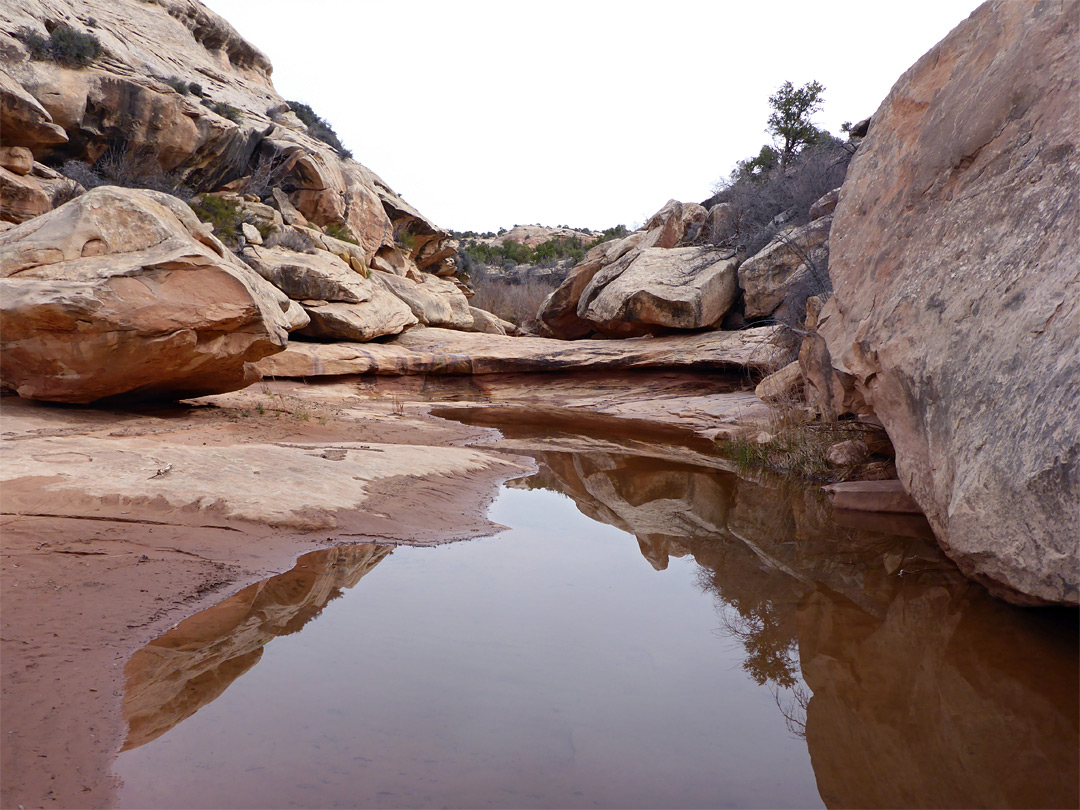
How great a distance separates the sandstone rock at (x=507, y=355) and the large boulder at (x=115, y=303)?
6.10 meters

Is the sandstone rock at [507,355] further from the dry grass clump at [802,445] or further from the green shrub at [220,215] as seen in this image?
the dry grass clump at [802,445]

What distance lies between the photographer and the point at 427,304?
66.9 ft

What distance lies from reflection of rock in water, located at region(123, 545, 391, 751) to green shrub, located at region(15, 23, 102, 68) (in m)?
16.0

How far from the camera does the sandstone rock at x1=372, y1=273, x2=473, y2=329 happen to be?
19969mm

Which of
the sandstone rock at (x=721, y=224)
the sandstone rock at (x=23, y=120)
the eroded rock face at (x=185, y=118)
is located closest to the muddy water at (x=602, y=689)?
the sandstone rock at (x=23, y=120)

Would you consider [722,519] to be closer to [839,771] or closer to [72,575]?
[839,771]

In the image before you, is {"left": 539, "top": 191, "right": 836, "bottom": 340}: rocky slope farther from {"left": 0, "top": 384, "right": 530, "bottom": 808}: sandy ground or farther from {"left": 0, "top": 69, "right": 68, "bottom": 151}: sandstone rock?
{"left": 0, "top": 69, "right": 68, "bottom": 151}: sandstone rock

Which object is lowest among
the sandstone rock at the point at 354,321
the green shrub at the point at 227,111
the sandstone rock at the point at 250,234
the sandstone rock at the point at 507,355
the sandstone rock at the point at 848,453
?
the sandstone rock at the point at 848,453

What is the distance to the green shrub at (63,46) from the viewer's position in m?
14.5

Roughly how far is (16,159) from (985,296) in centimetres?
1567

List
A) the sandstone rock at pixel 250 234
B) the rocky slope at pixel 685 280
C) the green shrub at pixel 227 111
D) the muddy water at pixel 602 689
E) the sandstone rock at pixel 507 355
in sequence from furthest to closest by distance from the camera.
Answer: the green shrub at pixel 227 111, the sandstone rock at pixel 250 234, the sandstone rock at pixel 507 355, the rocky slope at pixel 685 280, the muddy water at pixel 602 689

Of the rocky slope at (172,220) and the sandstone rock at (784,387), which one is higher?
the rocky slope at (172,220)

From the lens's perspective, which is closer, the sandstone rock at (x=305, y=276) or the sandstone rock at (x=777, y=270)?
the sandstone rock at (x=777, y=270)

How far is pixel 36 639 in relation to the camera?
287 cm
